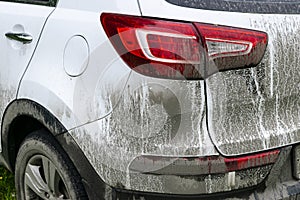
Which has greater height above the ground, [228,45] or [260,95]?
[228,45]

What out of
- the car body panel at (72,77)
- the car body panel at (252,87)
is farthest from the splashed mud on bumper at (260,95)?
the car body panel at (72,77)

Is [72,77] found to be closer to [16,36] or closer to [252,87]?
[16,36]

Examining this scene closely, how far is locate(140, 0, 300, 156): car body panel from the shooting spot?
7.50 ft

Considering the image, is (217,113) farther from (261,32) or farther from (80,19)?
(80,19)

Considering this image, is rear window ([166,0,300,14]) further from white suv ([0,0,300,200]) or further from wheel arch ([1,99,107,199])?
wheel arch ([1,99,107,199])

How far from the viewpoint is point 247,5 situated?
91.7 inches

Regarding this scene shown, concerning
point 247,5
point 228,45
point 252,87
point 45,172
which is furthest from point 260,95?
point 45,172

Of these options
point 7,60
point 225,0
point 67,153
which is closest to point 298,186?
point 225,0

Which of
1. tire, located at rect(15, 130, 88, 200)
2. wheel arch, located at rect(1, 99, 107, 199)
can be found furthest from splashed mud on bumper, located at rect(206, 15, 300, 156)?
tire, located at rect(15, 130, 88, 200)

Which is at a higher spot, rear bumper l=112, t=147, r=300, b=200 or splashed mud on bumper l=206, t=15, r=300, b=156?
splashed mud on bumper l=206, t=15, r=300, b=156

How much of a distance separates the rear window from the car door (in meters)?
0.74

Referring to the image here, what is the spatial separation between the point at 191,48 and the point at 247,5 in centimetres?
29

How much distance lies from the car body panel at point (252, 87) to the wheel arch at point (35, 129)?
577mm

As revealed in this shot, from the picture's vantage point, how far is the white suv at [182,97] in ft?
7.45
